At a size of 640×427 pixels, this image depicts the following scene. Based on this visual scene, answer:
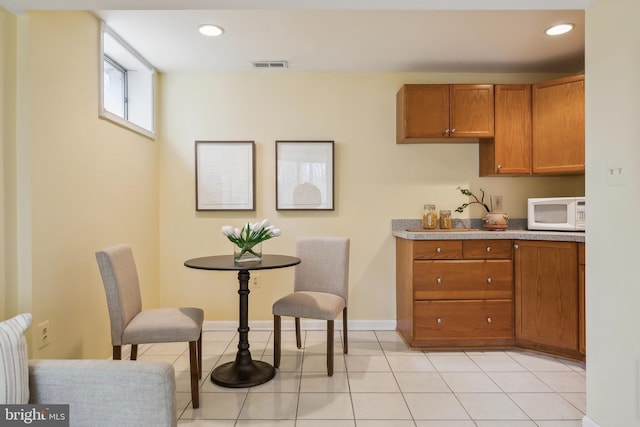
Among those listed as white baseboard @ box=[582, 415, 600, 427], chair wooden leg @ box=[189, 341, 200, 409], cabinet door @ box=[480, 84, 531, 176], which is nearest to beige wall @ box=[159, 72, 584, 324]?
cabinet door @ box=[480, 84, 531, 176]

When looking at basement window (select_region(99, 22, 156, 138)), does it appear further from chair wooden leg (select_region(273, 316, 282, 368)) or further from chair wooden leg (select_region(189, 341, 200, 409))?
chair wooden leg (select_region(273, 316, 282, 368))

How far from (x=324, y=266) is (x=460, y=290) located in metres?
1.08

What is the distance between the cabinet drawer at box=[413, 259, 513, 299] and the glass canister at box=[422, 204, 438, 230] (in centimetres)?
49

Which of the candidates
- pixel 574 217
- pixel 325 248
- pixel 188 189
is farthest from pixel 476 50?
pixel 188 189

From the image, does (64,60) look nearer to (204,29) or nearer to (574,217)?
(204,29)

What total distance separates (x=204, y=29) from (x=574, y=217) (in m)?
3.07

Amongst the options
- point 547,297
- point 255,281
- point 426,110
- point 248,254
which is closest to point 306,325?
point 255,281

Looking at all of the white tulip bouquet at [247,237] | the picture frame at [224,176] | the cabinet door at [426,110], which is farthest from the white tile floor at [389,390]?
the cabinet door at [426,110]

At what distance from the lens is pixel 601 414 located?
5.95 feet

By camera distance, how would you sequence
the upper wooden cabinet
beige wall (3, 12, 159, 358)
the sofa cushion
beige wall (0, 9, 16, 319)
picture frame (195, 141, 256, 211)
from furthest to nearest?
picture frame (195, 141, 256, 211)
the upper wooden cabinet
beige wall (3, 12, 159, 358)
beige wall (0, 9, 16, 319)
the sofa cushion

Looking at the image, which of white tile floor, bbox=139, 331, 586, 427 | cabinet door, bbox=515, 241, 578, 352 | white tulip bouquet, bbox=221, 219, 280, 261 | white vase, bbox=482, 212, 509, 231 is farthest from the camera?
white vase, bbox=482, 212, 509, 231

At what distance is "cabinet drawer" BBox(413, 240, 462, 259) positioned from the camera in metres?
2.99

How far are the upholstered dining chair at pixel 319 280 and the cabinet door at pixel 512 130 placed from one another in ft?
5.05

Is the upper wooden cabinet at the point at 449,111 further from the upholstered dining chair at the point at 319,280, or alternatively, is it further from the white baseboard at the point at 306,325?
the white baseboard at the point at 306,325
